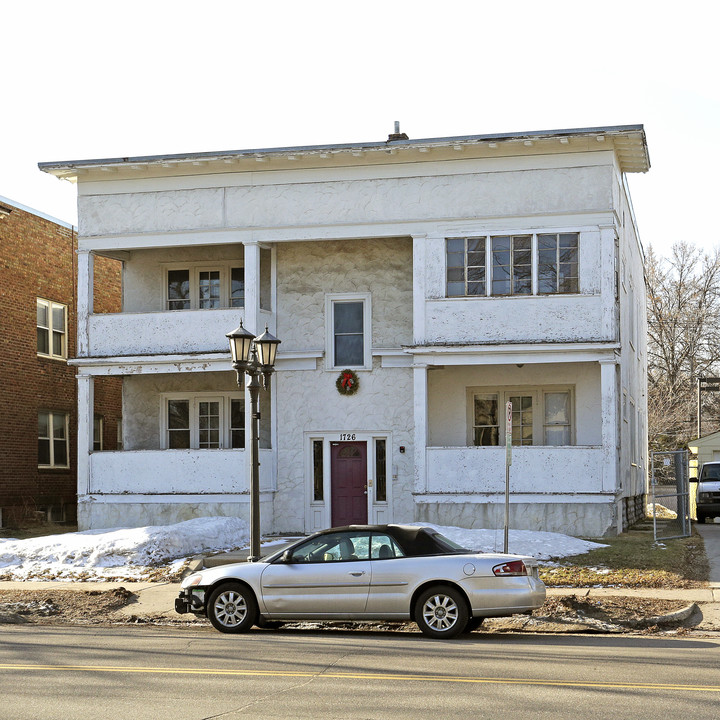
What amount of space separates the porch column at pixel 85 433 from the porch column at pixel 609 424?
11525 millimetres

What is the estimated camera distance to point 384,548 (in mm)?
13414

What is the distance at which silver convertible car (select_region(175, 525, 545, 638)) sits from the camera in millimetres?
12883

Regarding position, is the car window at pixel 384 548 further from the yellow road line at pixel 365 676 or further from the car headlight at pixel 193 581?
the yellow road line at pixel 365 676

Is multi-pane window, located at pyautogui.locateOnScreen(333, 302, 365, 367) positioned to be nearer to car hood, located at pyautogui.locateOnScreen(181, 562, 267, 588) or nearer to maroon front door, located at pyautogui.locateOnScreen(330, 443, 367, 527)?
maroon front door, located at pyautogui.locateOnScreen(330, 443, 367, 527)

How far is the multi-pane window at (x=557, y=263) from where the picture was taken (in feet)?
78.6

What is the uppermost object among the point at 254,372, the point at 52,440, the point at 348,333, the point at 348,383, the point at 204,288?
the point at 204,288

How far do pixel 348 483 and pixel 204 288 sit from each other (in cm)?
607

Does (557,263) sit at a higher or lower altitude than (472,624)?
higher

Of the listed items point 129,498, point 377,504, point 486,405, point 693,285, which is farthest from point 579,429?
point 693,285

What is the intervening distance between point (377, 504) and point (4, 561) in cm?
829

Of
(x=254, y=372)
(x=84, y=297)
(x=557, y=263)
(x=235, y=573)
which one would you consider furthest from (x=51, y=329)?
(x=235, y=573)

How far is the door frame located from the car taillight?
479 inches

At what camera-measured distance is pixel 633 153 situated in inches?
982

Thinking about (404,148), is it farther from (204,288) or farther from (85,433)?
(85,433)
